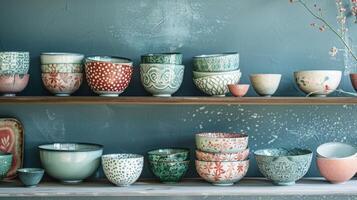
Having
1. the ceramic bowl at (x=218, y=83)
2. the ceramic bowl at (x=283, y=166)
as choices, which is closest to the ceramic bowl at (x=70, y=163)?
the ceramic bowl at (x=218, y=83)

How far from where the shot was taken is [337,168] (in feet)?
6.13

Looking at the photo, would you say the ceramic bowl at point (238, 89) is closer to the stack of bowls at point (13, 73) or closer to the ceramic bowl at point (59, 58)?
the ceramic bowl at point (59, 58)

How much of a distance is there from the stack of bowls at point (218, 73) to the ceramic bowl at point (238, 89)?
0.04m

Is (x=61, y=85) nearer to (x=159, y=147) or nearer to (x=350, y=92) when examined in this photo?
(x=159, y=147)

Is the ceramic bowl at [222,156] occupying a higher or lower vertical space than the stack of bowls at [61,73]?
lower

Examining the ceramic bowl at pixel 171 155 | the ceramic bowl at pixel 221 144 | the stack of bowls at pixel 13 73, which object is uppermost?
the stack of bowls at pixel 13 73

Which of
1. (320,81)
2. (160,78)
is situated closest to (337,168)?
(320,81)

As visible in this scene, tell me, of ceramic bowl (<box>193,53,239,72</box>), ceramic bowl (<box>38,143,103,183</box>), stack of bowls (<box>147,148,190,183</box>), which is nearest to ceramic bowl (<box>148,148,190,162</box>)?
stack of bowls (<box>147,148,190,183</box>)

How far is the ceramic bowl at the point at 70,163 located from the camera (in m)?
1.85

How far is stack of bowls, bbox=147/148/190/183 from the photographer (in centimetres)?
188

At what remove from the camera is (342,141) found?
2.08 meters

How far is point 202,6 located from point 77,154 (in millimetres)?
772

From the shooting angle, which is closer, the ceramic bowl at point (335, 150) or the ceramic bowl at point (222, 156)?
the ceramic bowl at point (222, 156)

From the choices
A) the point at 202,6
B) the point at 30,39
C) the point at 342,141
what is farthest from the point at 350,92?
the point at 30,39
